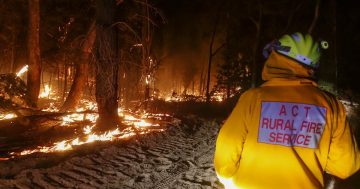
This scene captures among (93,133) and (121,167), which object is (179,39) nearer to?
(93,133)

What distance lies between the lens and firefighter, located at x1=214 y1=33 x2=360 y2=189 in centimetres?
249

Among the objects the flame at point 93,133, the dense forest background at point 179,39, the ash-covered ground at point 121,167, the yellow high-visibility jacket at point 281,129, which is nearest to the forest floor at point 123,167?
the ash-covered ground at point 121,167

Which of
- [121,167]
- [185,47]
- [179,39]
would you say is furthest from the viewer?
[185,47]

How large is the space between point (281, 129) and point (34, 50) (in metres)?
13.9

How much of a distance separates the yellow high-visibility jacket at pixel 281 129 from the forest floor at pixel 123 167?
3.88m

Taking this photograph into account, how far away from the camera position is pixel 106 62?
10.1 metres

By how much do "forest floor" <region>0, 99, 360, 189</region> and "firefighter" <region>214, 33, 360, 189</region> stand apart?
12.8ft

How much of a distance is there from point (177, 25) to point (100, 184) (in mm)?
28545

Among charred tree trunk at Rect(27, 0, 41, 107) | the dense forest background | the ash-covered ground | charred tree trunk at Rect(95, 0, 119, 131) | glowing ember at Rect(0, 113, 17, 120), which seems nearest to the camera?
the ash-covered ground

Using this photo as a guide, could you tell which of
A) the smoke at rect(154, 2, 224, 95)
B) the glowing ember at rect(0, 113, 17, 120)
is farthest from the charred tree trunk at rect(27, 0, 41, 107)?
the smoke at rect(154, 2, 224, 95)

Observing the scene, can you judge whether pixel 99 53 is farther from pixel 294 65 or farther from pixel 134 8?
pixel 294 65

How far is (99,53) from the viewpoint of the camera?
1008cm

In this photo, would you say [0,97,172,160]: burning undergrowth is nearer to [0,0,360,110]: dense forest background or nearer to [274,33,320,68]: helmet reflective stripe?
[0,0,360,110]: dense forest background

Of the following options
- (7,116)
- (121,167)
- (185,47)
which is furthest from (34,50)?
(185,47)
